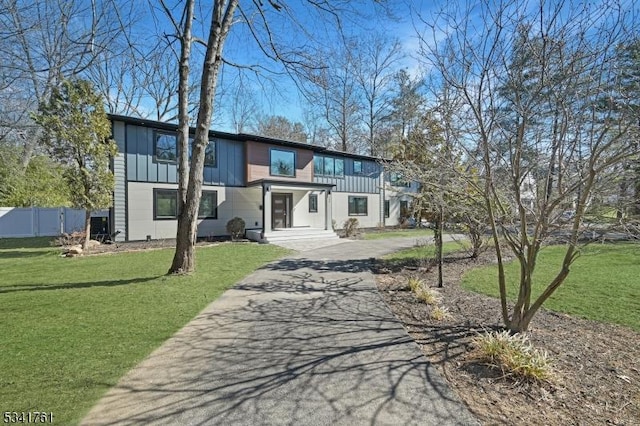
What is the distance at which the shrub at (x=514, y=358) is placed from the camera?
9.68ft

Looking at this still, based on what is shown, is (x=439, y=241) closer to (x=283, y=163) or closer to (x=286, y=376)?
(x=286, y=376)

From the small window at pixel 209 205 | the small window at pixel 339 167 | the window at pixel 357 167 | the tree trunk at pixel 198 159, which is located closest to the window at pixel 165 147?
the small window at pixel 209 205

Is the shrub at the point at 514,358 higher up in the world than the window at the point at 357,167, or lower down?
lower down

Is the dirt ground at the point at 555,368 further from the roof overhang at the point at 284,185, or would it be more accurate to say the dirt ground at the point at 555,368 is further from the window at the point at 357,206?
the window at the point at 357,206

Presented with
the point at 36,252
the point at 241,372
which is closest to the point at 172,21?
the point at 241,372

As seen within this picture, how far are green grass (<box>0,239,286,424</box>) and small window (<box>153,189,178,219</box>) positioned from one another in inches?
187

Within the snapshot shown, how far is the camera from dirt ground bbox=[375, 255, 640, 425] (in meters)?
2.55

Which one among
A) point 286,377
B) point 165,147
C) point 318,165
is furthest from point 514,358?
point 318,165

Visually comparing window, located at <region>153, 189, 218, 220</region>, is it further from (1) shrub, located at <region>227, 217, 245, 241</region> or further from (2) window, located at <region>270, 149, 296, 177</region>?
(2) window, located at <region>270, 149, 296, 177</region>

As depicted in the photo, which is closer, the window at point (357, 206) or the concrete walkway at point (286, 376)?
the concrete walkway at point (286, 376)

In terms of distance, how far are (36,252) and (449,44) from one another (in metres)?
14.1

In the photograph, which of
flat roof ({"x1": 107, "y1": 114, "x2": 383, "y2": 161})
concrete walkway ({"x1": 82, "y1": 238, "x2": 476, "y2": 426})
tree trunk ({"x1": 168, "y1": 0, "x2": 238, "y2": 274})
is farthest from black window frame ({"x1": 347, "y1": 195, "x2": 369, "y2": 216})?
concrete walkway ({"x1": 82, "y1": 238, "x2": 476, "y2": 426})

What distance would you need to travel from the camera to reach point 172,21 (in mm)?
7562

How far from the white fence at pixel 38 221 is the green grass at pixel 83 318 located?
8.71 metres
